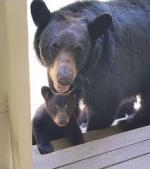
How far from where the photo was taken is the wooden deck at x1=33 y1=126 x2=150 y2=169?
1.43m

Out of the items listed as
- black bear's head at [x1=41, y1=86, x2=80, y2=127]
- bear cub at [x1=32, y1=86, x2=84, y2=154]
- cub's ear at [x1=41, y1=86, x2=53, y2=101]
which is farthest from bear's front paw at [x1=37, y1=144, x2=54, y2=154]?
cub's ear at [x1=41, y1=86, x2=53, y2=101]

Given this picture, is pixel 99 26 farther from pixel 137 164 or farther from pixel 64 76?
pixel 137 164

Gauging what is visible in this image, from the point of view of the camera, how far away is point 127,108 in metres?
1.72

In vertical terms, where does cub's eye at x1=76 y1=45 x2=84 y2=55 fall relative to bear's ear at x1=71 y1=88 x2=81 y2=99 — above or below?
above

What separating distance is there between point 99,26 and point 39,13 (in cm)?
25

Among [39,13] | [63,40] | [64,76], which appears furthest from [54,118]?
[39,13]

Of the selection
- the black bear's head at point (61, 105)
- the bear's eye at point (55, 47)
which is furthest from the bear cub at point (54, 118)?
the bear's eye at point (55, 47)

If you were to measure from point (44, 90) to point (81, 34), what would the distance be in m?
0.27

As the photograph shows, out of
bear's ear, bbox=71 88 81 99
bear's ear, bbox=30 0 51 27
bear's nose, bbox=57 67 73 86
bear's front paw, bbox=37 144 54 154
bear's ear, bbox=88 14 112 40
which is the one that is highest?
bear's ear, bbox=30 0 51 27

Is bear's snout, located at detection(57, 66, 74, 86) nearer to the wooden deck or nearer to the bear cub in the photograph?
the bear cub

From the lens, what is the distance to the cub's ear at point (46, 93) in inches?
55.5

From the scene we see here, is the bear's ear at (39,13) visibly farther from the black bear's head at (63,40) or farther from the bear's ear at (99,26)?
the bear's ear at (99,26)

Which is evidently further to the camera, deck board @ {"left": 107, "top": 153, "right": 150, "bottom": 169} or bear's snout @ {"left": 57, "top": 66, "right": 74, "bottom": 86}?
deck board @ {"left": 107, "top": 153, "right": 150, "bottom": 169}

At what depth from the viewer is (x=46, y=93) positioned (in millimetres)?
1425
